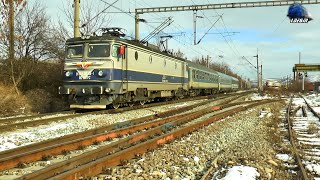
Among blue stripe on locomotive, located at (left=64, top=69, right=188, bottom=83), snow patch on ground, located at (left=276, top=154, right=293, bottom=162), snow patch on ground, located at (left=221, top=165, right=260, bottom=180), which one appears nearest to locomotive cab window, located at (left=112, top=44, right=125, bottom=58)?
blue stripe on locomotive, located at (left=64, top=69, right=188, bottom=83)

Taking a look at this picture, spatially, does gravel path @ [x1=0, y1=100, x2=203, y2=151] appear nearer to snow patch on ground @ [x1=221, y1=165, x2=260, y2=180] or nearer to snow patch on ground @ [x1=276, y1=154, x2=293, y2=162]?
snow patch on ground @ [x1=221, y1=165, x2=260, y2=180]

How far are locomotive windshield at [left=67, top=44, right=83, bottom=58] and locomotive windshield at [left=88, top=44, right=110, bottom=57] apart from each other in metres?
0.43

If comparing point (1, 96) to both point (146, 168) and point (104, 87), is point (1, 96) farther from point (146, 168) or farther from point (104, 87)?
point (146, 168)

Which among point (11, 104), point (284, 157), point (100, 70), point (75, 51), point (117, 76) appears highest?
point (75, 51)

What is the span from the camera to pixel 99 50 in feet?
56.4

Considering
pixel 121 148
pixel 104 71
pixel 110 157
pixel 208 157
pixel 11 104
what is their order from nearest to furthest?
pixel 110 157, pixel 208 157, pixel 121 148, pixel 104 71, pixel 11 104

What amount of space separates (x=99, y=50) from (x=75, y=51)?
3.90ft

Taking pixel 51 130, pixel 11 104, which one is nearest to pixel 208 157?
pixel 51 130

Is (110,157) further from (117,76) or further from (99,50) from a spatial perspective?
(99,50)

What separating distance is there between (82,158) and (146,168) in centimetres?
119

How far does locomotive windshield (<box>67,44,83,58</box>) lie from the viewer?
17.4m

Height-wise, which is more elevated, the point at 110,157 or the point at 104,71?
the point at 104,71

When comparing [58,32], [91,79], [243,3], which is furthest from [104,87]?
[243,3]

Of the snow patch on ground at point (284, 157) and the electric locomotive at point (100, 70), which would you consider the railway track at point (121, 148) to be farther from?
the electric locomotive at point (100, 70)
